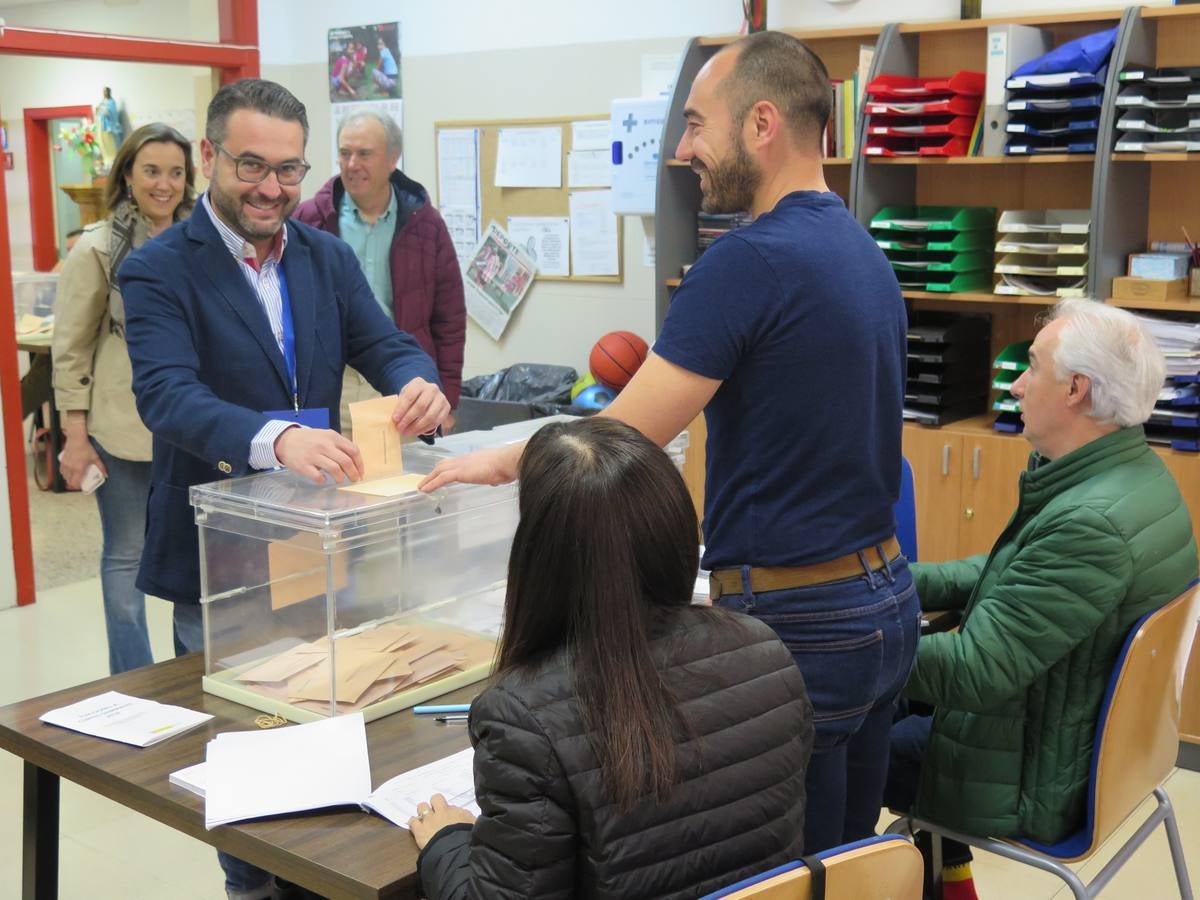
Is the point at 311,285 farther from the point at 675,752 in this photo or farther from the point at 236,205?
the point at 675,752

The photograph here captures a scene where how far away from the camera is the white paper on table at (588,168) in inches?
205

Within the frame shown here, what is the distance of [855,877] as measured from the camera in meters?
1.37

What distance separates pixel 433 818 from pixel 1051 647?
1010 millimetres

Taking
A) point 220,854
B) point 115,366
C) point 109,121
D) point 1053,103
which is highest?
point 109,121

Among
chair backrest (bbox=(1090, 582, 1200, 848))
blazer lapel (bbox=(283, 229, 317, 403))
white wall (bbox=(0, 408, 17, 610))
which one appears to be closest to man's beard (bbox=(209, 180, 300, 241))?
blazer lapel (bbox=(283, 229, 317, 403))

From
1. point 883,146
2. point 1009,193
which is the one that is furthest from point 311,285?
point 1009,193

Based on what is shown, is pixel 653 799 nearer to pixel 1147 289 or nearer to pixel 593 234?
pixel 1147 289

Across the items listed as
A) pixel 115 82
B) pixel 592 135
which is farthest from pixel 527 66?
pixel 115 82

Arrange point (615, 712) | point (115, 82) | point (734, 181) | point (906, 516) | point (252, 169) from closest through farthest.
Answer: point (615, 712) < point (734, 181) < point (252, 169) < point (906, 516) < point (115, 82)

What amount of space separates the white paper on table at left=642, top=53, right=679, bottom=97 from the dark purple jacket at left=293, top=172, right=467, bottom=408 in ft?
3.80

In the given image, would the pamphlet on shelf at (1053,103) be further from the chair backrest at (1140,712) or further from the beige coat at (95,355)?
the beige coat at (95,355)

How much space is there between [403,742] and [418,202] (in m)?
2.72

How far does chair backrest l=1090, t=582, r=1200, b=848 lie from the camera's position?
1991 millimetres

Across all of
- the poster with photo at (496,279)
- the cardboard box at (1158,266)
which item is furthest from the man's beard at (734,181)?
the poster with photo at (496,279)
